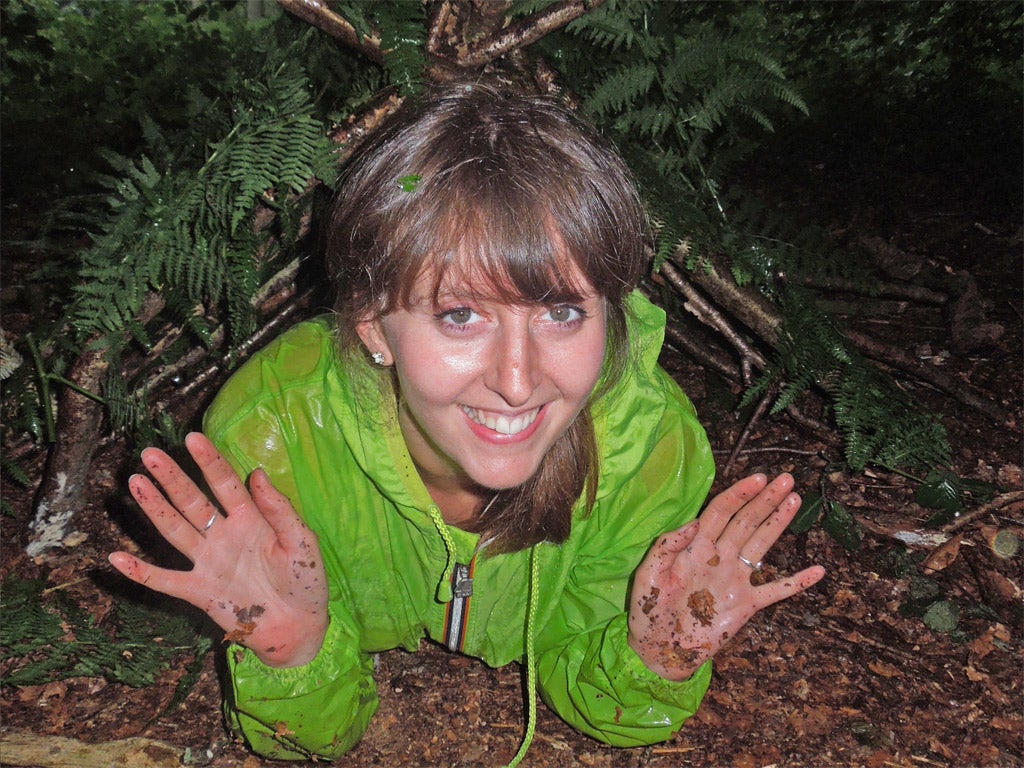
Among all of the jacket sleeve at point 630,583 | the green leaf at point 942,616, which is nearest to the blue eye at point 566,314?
the jacket sleeve at point 630,583

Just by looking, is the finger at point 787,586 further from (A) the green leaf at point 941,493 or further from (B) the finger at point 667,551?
(A) the green leaf at point 941,493

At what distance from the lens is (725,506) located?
2.07 meters

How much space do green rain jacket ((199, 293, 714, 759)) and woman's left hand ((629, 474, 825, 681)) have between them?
18 centimetres

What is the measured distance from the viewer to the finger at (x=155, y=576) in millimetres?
1727

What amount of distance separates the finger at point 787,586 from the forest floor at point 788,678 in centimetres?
70

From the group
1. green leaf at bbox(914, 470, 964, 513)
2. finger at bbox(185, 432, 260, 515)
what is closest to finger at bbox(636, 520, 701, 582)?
finger at bbox(185, 432, 260, 515)

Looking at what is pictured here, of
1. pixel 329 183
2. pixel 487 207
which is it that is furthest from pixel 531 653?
pixel 329 183

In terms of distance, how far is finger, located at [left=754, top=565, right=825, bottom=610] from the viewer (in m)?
2.00

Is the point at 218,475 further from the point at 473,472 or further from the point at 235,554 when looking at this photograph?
the point at 473,472

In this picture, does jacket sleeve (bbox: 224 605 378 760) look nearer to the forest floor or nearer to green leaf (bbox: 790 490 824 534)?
the forest floor

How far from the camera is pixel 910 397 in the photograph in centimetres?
342

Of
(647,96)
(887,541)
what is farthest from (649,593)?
(647,96)

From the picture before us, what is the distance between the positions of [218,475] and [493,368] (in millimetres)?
663

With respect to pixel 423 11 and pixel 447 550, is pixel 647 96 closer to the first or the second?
pixel 423 11
